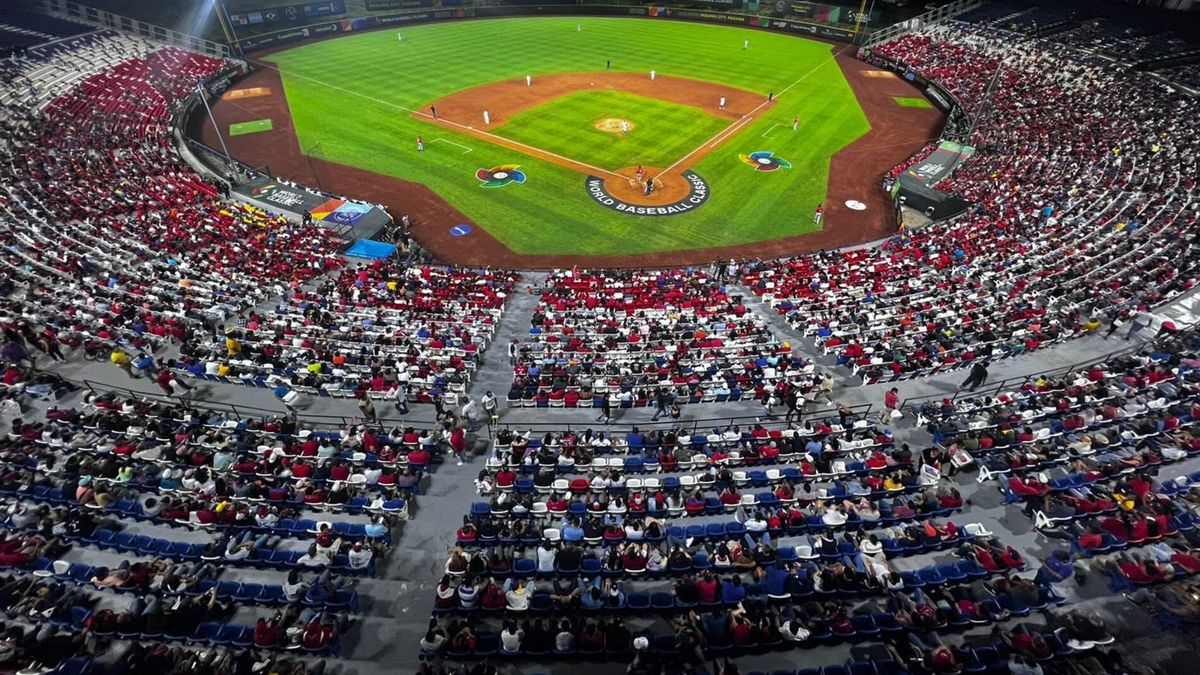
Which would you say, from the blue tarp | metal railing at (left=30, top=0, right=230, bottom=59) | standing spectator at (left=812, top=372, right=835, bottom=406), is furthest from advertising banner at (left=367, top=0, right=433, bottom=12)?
standing spectator at (left=812, top=372, right=835, bottom=406)

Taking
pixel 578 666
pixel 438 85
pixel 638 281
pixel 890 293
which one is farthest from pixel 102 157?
pixel 890 293

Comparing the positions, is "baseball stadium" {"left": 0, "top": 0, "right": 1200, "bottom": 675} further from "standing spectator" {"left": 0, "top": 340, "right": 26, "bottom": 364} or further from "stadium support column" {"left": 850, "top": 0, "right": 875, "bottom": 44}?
"stadium support column" {"left": 850, "top": 0, "right": 875, "bottom": 44}

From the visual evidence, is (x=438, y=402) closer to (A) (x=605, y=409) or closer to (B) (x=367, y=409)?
(B) (x=367, y=409)

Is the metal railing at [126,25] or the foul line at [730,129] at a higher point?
the metal railing at [126,25]

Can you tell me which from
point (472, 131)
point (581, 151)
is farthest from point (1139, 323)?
point (472, 131)

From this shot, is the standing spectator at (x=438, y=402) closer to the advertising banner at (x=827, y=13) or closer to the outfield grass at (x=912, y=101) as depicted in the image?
the outfield grass at (x=912, y=101)

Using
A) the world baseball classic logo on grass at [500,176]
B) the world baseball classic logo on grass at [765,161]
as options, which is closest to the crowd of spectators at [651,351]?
the world baseball classic logo on grass at [500,176]
